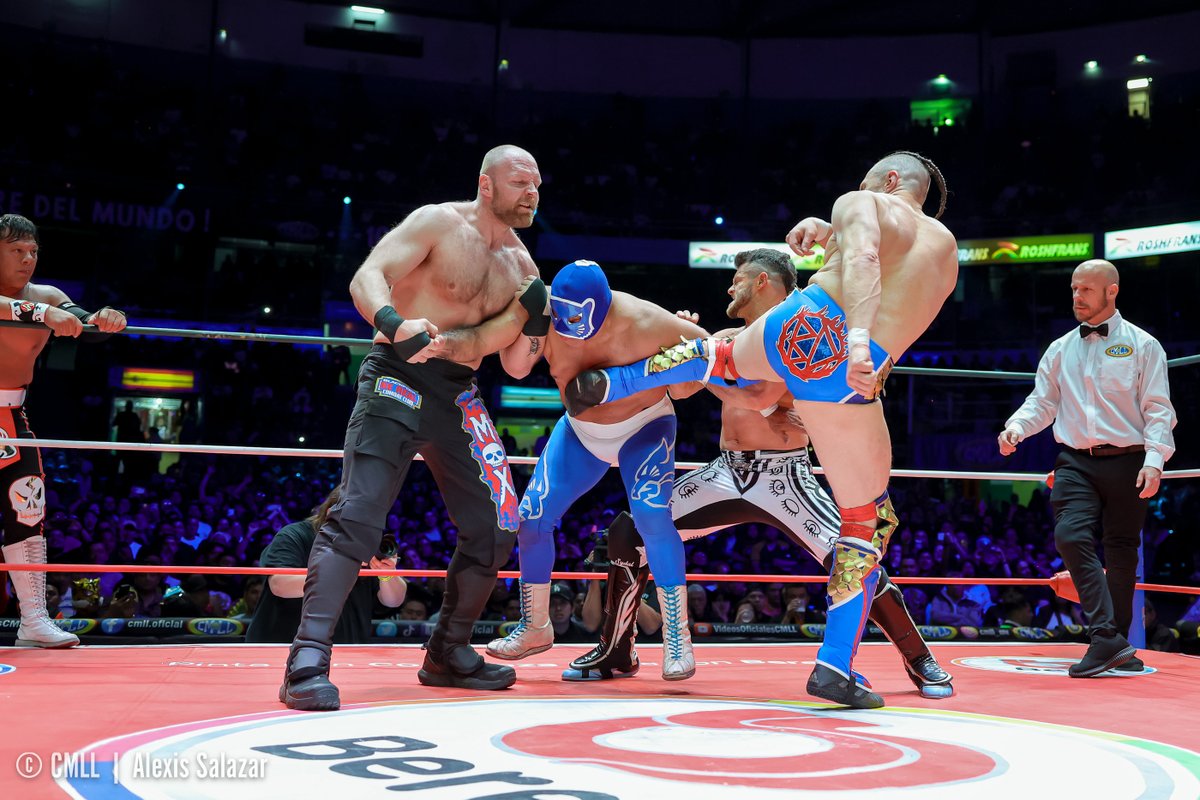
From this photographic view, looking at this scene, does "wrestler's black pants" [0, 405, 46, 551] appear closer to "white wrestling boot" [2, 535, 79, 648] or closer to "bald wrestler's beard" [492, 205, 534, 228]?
"white wrestling boot" [2, 535, 79, 648]

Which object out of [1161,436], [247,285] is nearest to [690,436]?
[247,285]

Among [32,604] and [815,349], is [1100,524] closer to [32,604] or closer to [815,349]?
[815,349]

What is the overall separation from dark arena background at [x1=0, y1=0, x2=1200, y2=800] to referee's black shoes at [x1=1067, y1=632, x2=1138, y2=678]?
0.05 m

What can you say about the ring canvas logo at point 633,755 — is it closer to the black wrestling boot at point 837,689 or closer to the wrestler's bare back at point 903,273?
the black wrestling boot at point 837,689

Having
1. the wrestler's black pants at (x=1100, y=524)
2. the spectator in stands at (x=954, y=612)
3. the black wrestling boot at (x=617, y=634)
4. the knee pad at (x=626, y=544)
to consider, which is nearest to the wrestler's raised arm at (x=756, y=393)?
the knee pad at (x=626, y=544)

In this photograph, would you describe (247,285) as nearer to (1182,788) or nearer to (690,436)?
(690,436)

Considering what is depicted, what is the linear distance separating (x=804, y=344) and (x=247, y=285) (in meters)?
11.5

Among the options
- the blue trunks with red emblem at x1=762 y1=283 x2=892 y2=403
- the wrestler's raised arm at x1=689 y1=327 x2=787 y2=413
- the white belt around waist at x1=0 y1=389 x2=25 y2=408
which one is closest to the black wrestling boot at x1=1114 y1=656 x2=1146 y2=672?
the wrestler's raised arm at x1=689 y1=327 x2=787 y2=413

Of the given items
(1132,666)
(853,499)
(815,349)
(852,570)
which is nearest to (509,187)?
(815,349)

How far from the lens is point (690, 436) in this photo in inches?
492

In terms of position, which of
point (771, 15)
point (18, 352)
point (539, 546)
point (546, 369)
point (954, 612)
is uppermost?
point (771, 15)

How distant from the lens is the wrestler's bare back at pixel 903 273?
93.7 inches

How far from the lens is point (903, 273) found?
242cm

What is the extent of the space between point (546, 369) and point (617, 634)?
11.6 meters
